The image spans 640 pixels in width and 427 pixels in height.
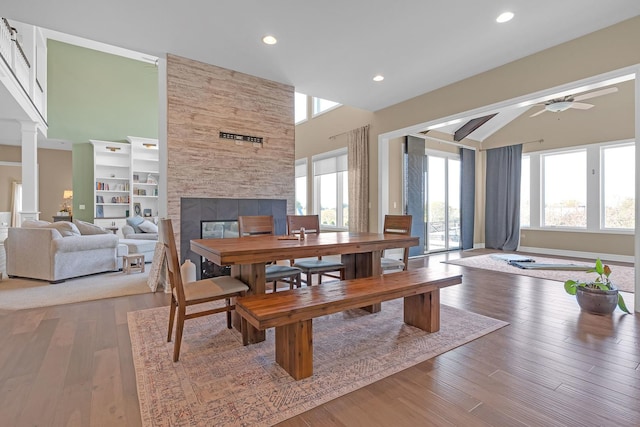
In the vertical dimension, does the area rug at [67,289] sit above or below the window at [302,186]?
below

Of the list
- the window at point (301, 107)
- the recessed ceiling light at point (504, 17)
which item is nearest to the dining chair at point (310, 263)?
the recessed ceiling light at point (504, 17)

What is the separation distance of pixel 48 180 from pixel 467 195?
40.5ft

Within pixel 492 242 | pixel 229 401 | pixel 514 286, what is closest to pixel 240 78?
pixel 229 401

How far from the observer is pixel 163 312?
3.02m

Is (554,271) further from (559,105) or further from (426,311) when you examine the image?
(426,311)

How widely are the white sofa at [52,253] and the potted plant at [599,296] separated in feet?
20.5

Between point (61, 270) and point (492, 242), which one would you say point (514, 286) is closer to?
point (492, 242)

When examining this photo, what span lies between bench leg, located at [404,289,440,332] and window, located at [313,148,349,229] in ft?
15.2

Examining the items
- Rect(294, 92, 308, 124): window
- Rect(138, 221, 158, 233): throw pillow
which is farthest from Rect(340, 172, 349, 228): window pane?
Rect(138, 221, 158, 233): throw pillow

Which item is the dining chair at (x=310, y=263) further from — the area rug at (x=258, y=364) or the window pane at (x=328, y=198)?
the window pane at (x=328, y=198)

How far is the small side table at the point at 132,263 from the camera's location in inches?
190

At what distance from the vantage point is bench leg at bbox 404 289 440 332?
2.52m

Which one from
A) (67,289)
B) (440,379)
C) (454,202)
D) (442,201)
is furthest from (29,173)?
(454,202)

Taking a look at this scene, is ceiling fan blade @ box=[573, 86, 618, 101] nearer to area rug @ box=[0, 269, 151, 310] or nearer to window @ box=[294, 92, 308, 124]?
window @ box=[294, 92, 308, 124]
